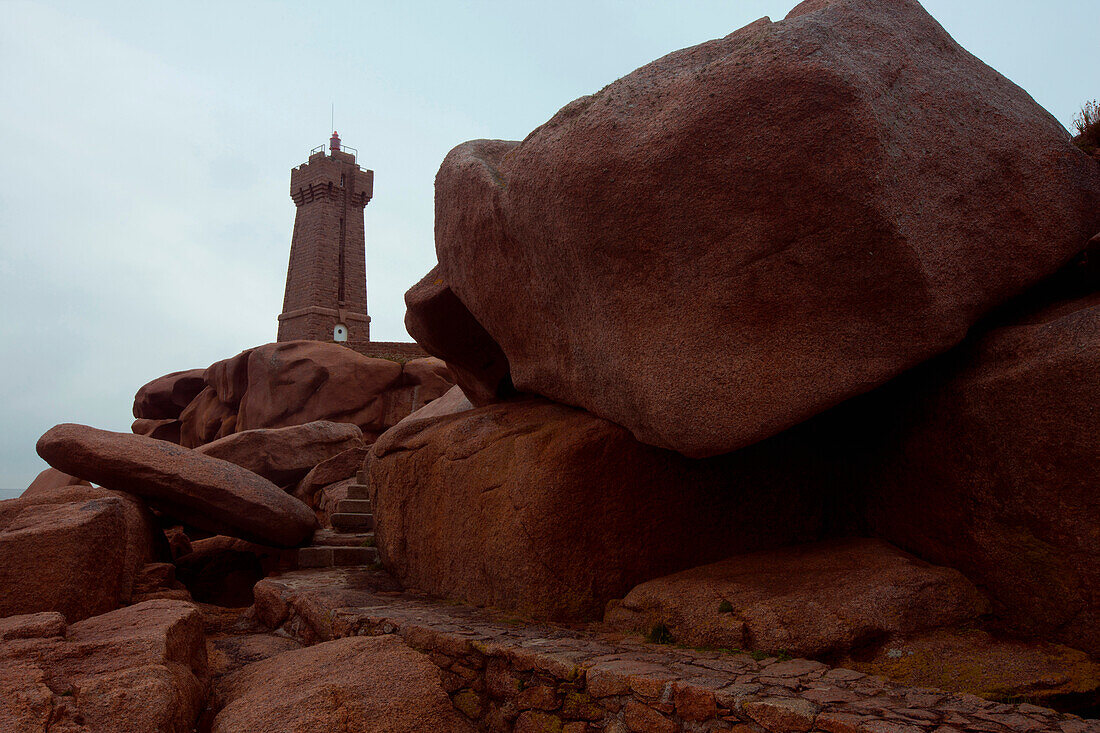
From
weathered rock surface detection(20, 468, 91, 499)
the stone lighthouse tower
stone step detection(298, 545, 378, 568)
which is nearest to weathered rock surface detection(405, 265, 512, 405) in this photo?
stone step detection(298, 545, 378, 568)

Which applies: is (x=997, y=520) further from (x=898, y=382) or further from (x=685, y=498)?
(x=685, y=498)

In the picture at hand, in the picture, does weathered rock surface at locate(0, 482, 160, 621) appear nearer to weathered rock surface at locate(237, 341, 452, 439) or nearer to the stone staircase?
the stone staircase

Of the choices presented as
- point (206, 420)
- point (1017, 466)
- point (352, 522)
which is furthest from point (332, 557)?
point (206, 420)

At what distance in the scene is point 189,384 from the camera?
24.9 metres

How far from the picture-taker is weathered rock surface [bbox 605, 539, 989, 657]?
3.87 meters

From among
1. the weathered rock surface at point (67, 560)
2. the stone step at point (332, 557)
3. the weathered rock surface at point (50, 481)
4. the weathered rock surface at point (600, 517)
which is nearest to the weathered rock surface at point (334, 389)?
the weathered rock surface at point (50, 481)

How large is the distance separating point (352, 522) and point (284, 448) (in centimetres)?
285

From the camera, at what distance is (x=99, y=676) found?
157 inches

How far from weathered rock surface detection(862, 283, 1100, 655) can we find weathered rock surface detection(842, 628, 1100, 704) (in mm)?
207

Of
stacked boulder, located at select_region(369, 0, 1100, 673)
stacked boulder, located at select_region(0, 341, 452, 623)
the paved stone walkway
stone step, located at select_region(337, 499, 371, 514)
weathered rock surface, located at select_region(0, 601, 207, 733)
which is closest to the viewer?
the paved stone walkway

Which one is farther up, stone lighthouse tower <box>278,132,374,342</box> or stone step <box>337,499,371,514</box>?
stone lighthouse tower <box>278,132,374,342</box>

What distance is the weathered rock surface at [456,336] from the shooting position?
24.6 feet

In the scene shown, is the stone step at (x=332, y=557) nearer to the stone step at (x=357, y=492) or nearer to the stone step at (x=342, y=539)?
the stone step at (x=342, y=539)

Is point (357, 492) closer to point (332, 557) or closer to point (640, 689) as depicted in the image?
point (332, 557)
